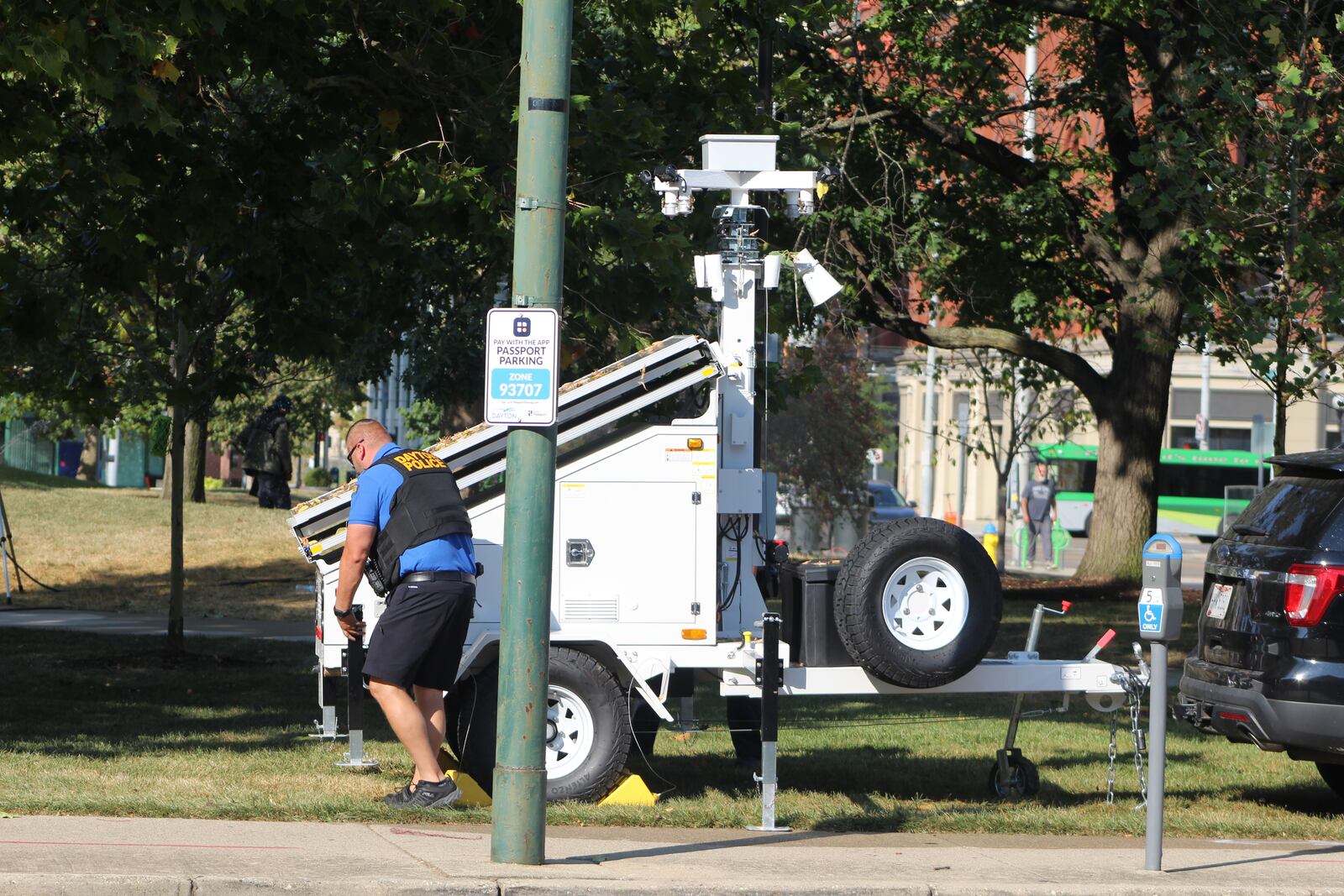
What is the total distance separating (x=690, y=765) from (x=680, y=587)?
7.19ft

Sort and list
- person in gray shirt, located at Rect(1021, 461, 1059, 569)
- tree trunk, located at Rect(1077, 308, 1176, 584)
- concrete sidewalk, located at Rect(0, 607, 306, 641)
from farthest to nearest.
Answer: person in gray shirt, located at Rect(1021, 461, 1059, 569), tree trunk, located at Rect(1077, 308, 1176, 584), concrete sidewalk, located at Rect(0, 607, 306, 641)

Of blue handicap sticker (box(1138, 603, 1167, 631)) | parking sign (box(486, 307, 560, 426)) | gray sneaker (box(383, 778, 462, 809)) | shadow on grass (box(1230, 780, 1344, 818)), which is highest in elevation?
parking sign (box(486, 307, 560, 426))

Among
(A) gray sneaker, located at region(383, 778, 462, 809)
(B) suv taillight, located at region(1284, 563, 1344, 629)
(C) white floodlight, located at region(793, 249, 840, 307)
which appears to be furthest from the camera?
(C) white floodlight, located at region(793, 249, 840, 307)

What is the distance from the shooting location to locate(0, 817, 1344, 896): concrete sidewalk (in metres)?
6.34

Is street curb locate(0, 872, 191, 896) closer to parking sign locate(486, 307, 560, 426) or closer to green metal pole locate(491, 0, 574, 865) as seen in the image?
green metal pole locate(491, 0, 574, 865)

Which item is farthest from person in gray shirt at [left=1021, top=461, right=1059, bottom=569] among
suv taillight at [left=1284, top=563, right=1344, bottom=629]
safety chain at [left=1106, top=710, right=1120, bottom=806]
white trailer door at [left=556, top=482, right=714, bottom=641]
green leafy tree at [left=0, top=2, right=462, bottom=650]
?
white trailer door at [left=556, top=482, right=714, bottom=641]

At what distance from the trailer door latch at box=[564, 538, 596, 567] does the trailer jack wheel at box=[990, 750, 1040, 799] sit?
2647mm

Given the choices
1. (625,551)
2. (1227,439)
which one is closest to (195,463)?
(625,551)

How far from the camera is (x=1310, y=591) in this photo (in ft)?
26.7

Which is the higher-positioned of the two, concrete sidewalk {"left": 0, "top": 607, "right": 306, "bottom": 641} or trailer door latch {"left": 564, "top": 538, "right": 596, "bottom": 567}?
trailer door latch {"left": 564, "top": 538, "right": 596, "bottom": 567}

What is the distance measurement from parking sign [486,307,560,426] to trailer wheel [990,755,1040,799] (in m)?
3.99

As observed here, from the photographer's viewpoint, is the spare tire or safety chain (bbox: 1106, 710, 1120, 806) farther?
safety chain (bbox: 1106, 710, 1120, 806)

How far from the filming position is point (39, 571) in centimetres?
2142

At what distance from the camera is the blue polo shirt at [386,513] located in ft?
26.0
